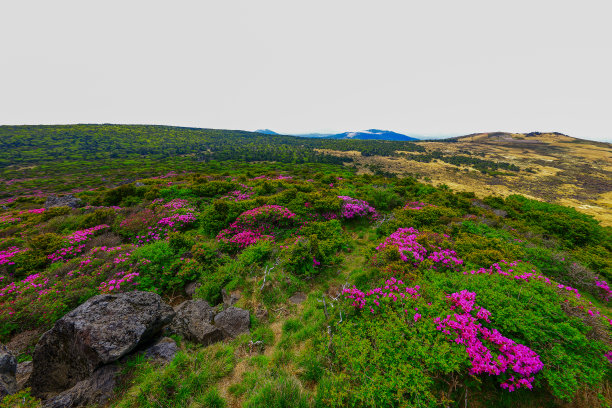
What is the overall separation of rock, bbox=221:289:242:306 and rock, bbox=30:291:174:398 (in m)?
2.32

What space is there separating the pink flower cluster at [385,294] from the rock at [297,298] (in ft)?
5.84

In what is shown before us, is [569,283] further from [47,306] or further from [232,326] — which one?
[47,306]

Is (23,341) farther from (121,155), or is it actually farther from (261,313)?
(121,155)

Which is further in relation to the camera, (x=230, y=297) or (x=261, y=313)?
(x=230, y=297)

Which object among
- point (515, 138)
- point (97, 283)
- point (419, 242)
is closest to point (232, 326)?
point (97, 283)

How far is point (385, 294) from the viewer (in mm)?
6195

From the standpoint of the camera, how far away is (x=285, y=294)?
7.59 metres

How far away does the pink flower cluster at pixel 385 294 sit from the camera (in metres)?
5.97

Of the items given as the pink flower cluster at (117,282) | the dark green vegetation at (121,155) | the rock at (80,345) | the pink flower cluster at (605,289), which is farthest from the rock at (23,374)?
the dark green vegetation at (121,155)

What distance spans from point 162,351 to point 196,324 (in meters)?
0.94

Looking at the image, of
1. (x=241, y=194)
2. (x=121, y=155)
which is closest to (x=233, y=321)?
(x=241, y=194)

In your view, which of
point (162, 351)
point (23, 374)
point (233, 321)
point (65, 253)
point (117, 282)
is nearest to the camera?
point (23, 374)

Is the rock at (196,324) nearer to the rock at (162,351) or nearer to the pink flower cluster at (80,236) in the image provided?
the rock at (162,351)

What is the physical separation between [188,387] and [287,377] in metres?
2.21
